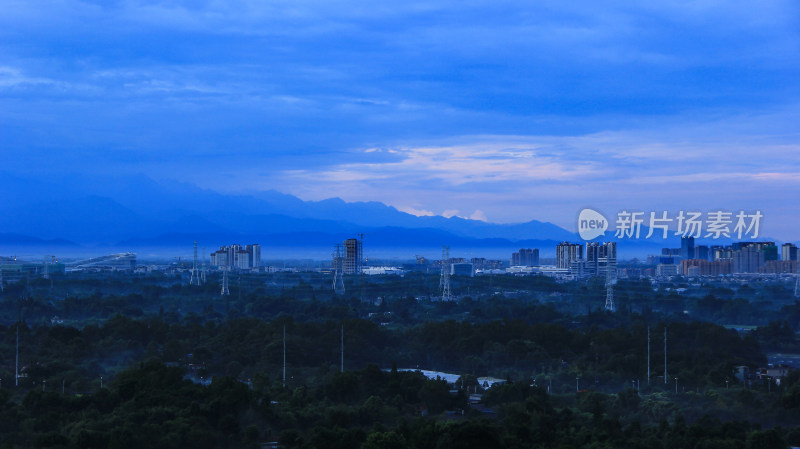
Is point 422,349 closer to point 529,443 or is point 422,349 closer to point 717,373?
point 717,373

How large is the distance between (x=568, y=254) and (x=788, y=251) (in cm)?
1752

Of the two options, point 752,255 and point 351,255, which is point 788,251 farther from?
point 351,255

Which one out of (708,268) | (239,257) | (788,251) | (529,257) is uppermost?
(788,251)

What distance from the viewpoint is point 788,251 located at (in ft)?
227

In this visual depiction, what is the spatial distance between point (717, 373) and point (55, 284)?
4670cm

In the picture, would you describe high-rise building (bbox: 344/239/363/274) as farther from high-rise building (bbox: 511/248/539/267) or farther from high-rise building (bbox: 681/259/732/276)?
high-rise building (bbox: 681/259/732/276)

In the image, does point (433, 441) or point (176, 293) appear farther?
point (176, 293)

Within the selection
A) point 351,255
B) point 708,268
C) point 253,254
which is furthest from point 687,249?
point 253,254

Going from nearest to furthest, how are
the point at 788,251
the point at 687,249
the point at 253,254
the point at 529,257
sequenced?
1. the point at 788,251
2. the point at 687,249
3. the point at 253,254
4. the point at 529,257

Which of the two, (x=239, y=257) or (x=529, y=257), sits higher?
(x=529, y=257)

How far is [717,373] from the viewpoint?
20938 millimetres

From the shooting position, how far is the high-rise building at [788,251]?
67812 millimetres

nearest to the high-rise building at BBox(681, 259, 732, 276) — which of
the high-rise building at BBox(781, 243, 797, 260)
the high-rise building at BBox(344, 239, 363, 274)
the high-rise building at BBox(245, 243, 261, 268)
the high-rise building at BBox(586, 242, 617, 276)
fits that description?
the high-rise building at BBox(781, 243, 797, 260)

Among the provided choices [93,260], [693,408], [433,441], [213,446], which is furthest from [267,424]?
[93,260]
